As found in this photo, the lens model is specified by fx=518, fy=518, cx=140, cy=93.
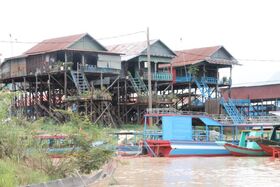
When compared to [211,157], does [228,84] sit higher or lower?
higher

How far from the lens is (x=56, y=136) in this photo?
48.1 ft

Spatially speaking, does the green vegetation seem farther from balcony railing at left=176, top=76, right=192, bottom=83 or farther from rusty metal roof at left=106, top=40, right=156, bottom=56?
balcony railing at left=176, top=76, right=192, bottom=83

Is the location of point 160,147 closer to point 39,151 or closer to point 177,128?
point 177,128

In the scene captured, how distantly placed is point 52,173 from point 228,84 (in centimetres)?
3781

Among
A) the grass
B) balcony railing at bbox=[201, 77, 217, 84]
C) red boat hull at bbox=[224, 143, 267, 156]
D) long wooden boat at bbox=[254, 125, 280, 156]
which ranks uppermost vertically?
balcony railing at bbox=[201, 77, 217, 84]

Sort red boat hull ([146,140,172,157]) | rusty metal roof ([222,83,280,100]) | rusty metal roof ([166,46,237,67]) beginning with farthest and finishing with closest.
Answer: rusty metal roof ([222,83,280,100]), rusty metal roof ([166,46,237,67]), red boat hull ([146,140,172,157])

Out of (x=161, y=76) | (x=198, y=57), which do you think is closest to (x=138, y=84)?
(x=161, y=76)

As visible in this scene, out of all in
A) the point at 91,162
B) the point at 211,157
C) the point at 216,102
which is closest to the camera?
the point at 91,162

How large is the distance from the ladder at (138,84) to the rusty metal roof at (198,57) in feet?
21.4

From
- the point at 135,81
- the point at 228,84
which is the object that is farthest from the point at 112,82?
the point at 228,84

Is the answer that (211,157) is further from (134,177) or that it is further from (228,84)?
(228,84)

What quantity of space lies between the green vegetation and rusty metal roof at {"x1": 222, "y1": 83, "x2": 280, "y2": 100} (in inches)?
1513

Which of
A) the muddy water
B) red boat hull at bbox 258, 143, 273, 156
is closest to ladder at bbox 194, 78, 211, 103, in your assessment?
red boat hull at bbox 258, 143, 273, 156

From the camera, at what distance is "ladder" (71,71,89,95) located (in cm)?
3650
